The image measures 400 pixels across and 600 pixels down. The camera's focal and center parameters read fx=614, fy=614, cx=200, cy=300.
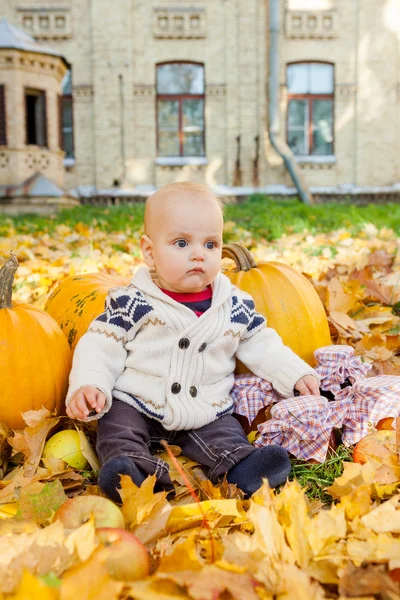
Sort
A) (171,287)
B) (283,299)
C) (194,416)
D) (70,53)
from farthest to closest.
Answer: (70,53), (283,299), (171,287), (194,416)

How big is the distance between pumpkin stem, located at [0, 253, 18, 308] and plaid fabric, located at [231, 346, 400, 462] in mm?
937

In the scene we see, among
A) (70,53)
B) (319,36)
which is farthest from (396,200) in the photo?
(70,53)

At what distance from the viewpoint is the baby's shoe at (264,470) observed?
1.82 meters

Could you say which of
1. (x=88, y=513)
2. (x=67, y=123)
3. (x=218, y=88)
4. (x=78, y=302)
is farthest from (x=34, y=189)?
(x=88, y=513)

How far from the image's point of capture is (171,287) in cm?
222

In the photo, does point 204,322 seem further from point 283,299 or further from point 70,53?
point 70,53

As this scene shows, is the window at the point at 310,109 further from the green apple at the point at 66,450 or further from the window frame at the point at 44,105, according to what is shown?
the green apple at the point at 66,450

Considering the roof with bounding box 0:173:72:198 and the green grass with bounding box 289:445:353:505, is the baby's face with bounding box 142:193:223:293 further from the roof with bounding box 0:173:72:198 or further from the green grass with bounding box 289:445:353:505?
the roof with bounding box 0:173:72:198

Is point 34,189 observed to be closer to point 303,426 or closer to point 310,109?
point 310,109

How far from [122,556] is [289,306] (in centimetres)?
150

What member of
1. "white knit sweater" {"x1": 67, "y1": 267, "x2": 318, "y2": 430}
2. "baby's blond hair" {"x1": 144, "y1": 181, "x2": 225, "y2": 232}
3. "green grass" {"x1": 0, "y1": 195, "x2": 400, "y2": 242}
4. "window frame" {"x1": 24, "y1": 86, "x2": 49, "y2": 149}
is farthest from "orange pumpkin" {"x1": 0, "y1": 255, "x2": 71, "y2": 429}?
"window frame" {"x1": 24, "y1": 86, "x2": 49, "y2": 149}

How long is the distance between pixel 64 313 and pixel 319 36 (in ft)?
49.6

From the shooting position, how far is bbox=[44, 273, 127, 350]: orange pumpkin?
2562mm

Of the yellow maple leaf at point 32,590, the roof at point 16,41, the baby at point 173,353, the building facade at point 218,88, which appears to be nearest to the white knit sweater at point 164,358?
the baby at point 173,353
